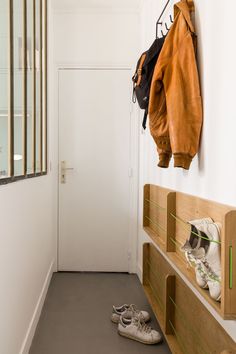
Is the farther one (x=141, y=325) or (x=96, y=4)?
(x=96, y=4)

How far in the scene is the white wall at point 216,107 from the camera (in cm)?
117

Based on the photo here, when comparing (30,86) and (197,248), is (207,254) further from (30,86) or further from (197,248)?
(30,86)

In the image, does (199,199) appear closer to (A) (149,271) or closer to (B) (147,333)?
(B) (147,333)

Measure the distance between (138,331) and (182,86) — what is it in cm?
157

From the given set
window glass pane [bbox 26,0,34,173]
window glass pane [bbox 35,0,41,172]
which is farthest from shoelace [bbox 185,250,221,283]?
window glass pane [bbox 35,0,41,172]

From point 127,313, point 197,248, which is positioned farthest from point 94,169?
point 197,248

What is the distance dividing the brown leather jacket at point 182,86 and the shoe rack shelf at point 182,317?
0.71m

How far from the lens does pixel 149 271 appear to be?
2561 millimetres

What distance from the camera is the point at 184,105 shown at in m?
1.45

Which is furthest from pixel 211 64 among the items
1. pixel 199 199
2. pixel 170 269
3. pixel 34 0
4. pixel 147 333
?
pixel 147 333

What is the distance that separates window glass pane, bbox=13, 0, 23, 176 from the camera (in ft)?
4.96

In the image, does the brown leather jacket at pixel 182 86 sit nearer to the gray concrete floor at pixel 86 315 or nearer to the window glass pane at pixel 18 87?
the window glass pane at pixel 18 87

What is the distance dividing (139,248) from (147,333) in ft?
3.92

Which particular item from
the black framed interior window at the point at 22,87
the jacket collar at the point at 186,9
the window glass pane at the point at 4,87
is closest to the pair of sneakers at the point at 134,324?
the black framed interior window at the point at 22,87
